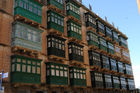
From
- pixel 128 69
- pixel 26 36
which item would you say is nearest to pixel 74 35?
pixel 26 36

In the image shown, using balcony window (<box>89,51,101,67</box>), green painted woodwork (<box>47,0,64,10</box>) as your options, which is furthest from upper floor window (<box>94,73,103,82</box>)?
green painted woodwork (<box>47,0,64,10</box>)

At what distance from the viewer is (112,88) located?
34656 mm

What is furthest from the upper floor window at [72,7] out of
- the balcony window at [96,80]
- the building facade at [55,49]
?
the balcony window at [96,80]

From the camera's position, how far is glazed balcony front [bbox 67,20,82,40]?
2823cm

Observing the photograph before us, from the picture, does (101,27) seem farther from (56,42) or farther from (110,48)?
(56,42)

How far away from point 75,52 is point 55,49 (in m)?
4.78

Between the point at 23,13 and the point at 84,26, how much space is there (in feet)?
48.1

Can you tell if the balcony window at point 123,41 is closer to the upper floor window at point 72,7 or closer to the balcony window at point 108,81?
the balcony window at point 108,81

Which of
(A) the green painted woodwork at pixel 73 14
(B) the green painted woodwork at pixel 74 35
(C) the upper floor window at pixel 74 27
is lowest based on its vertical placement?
(B) the green painted woodwork at pixel 74 35

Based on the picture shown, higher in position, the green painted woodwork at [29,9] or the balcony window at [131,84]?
the green painted woodwork at [29,9]

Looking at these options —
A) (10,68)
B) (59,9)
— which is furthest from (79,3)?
(10,68)

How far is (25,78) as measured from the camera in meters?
19.3

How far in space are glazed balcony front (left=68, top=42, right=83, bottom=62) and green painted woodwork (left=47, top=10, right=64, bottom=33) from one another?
303 centimetres

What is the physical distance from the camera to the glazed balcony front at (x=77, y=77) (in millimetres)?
25736
